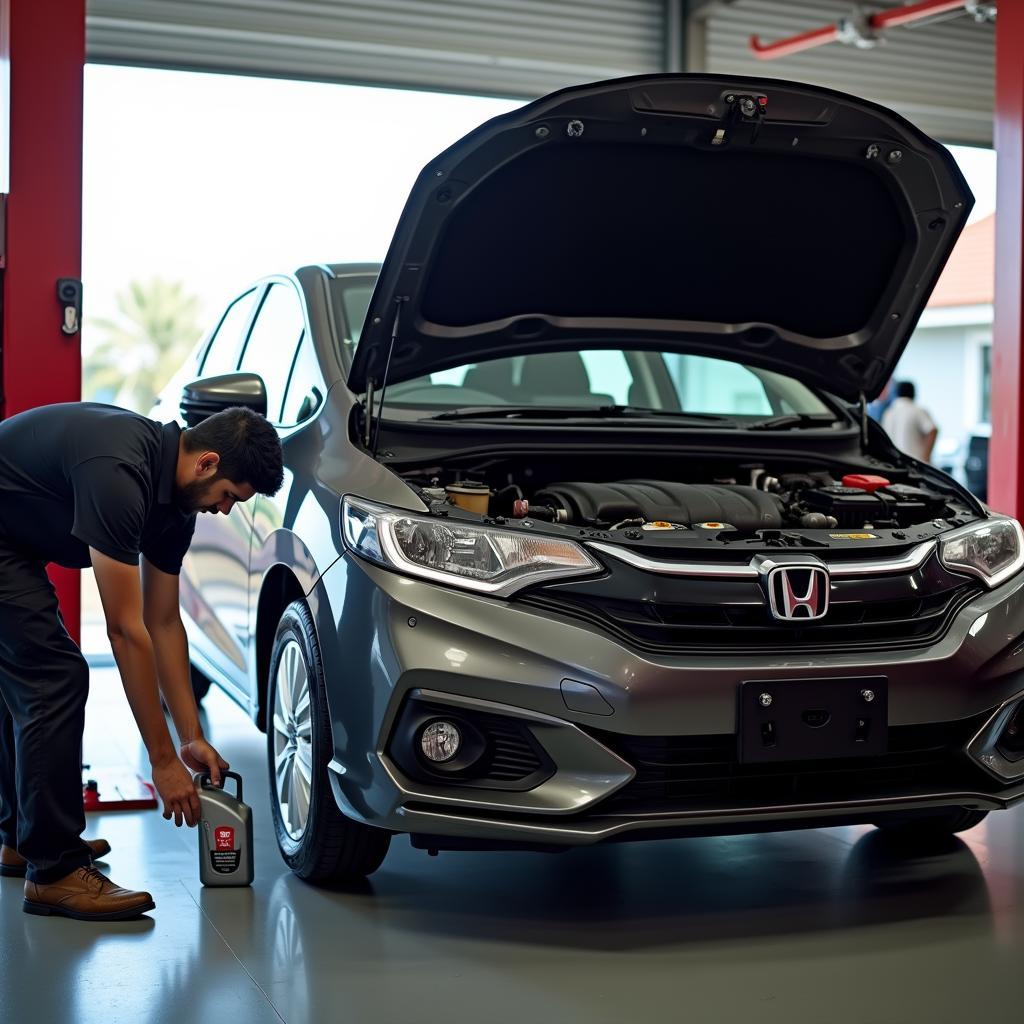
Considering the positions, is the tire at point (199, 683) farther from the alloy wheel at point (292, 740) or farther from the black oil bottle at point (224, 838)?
the black oil bottle at point (224, 838)

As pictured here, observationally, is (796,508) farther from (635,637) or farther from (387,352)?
(387,352)

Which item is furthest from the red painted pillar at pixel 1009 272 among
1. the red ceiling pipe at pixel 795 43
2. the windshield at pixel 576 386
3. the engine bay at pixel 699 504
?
the red ceiling pipe at pixel 795 43

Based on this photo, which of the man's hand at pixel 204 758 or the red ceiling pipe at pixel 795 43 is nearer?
the man's hand at pixel 204 758

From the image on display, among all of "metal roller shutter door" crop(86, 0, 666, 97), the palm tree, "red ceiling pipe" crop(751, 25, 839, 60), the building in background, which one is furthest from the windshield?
the palm tree

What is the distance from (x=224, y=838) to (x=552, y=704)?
101 cm

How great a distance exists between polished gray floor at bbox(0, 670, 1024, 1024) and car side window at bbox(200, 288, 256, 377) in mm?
1687

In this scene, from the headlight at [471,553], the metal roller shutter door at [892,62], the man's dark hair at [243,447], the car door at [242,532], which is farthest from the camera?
the metal roller shutter door at [892,62]

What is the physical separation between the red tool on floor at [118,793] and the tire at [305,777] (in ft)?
2.57

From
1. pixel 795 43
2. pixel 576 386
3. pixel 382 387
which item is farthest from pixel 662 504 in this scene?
pixel 795 43

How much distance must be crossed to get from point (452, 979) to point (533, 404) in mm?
1832

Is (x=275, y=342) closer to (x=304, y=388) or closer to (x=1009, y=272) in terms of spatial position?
(x=304, y=388)

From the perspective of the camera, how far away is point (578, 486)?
3627 mm

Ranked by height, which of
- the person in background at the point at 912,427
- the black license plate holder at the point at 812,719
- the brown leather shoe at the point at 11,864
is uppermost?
the person in background at the point at 912,427

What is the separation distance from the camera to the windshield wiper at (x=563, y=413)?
12.7ft
